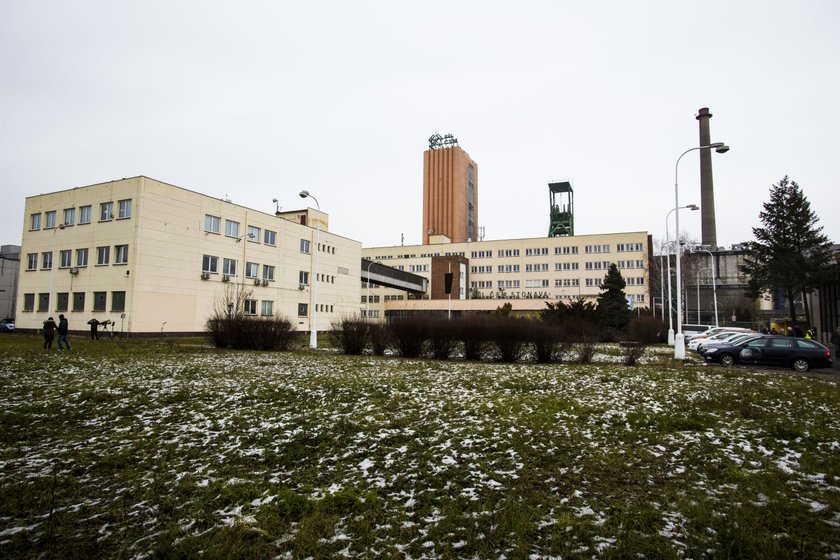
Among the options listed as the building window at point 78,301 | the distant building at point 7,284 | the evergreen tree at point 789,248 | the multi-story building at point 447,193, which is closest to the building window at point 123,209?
the building window at point 78,301

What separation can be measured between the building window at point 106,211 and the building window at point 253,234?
12153mm

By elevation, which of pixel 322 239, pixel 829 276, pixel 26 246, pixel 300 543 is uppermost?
pixel 322 239

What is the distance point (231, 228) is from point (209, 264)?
15.2 feet

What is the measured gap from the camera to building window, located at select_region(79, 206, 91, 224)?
41303 mm

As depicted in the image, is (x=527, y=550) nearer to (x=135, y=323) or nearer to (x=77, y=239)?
(x=135, y=323)

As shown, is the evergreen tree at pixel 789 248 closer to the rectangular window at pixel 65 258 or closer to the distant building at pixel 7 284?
the rectangular window at pixel 65 258

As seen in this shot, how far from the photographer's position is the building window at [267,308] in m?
49.9

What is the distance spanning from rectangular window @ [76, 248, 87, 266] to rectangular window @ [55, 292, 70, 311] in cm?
306

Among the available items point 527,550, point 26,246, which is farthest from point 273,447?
point 26,246

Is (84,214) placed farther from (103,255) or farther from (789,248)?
(789,248)

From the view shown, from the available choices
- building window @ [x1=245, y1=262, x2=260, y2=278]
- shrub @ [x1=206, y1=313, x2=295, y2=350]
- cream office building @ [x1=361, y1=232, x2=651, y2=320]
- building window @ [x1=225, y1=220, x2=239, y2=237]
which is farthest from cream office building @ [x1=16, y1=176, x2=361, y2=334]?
cream office building @ [x1=361, y1=232, x2=651, y2=320]

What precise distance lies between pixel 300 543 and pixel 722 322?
91571 millimetres

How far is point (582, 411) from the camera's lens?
29.1 ft

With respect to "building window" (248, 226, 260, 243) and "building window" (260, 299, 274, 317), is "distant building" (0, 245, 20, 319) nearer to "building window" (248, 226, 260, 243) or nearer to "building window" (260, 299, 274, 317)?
"building window" (248, 226, 260, 243)
